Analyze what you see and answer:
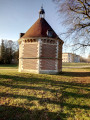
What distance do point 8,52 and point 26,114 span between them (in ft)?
155

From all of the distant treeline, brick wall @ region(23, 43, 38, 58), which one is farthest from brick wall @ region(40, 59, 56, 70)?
the distant treeline

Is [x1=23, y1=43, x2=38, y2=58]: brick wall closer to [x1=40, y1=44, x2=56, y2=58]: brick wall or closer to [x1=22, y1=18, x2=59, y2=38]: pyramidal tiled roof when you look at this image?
[x1=40, y1=44, x2=56, y2=58]: brick wall

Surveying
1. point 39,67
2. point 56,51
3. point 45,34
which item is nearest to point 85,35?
point 56,51

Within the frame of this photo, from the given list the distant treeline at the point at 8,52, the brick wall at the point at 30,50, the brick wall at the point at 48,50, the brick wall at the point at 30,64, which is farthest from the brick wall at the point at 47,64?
the distant treeline at the point at 8,52

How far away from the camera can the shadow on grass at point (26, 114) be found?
134 inches

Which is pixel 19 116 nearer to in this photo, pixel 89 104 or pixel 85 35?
pixel 89 104

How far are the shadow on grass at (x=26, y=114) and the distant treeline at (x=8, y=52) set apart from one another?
43.9 m

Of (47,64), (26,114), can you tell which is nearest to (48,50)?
(47,64)

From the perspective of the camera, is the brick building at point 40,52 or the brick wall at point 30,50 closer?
the brick building at point 40,52

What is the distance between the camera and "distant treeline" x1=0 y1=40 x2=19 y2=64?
43.6 meters

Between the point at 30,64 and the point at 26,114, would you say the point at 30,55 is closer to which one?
the point at 30,64

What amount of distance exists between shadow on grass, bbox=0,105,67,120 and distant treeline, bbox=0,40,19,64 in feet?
144

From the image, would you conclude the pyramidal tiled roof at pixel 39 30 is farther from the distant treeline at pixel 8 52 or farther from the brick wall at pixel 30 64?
the distant treeline at pixel 8 52

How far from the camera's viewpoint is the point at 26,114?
359cm
